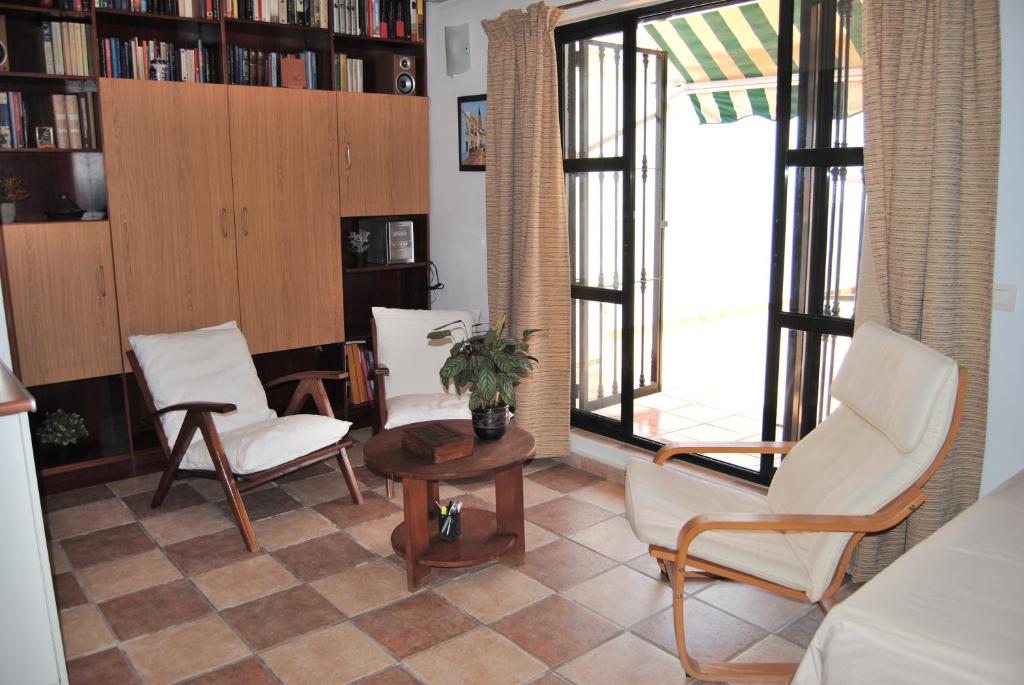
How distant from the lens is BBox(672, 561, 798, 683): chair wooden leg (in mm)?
2598

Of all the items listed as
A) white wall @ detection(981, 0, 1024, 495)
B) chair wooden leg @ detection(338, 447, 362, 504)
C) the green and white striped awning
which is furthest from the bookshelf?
white wall @ detection(981, 0, 1024, 495)

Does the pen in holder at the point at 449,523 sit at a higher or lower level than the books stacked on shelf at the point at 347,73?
lower

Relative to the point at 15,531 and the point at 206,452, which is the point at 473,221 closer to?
the point at 206,452

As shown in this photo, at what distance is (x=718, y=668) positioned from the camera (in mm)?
2639

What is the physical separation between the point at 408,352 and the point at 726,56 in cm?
278

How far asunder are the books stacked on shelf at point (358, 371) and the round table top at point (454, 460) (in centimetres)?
169

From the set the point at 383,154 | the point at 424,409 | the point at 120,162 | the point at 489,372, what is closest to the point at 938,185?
the point at 489,372

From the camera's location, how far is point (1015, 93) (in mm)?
2807

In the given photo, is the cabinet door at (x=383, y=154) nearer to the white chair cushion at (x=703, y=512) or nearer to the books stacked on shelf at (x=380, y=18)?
the books stacked on shelf at (x=380, y=18)

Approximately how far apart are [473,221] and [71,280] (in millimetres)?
2225

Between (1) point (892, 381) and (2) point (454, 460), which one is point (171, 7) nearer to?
(2) point (454, 460)

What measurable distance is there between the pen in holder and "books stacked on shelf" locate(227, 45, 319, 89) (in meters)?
2.70

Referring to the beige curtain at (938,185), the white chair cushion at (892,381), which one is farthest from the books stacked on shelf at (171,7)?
the white chair cushion at (892,381)

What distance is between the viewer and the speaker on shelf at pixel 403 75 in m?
5.18
